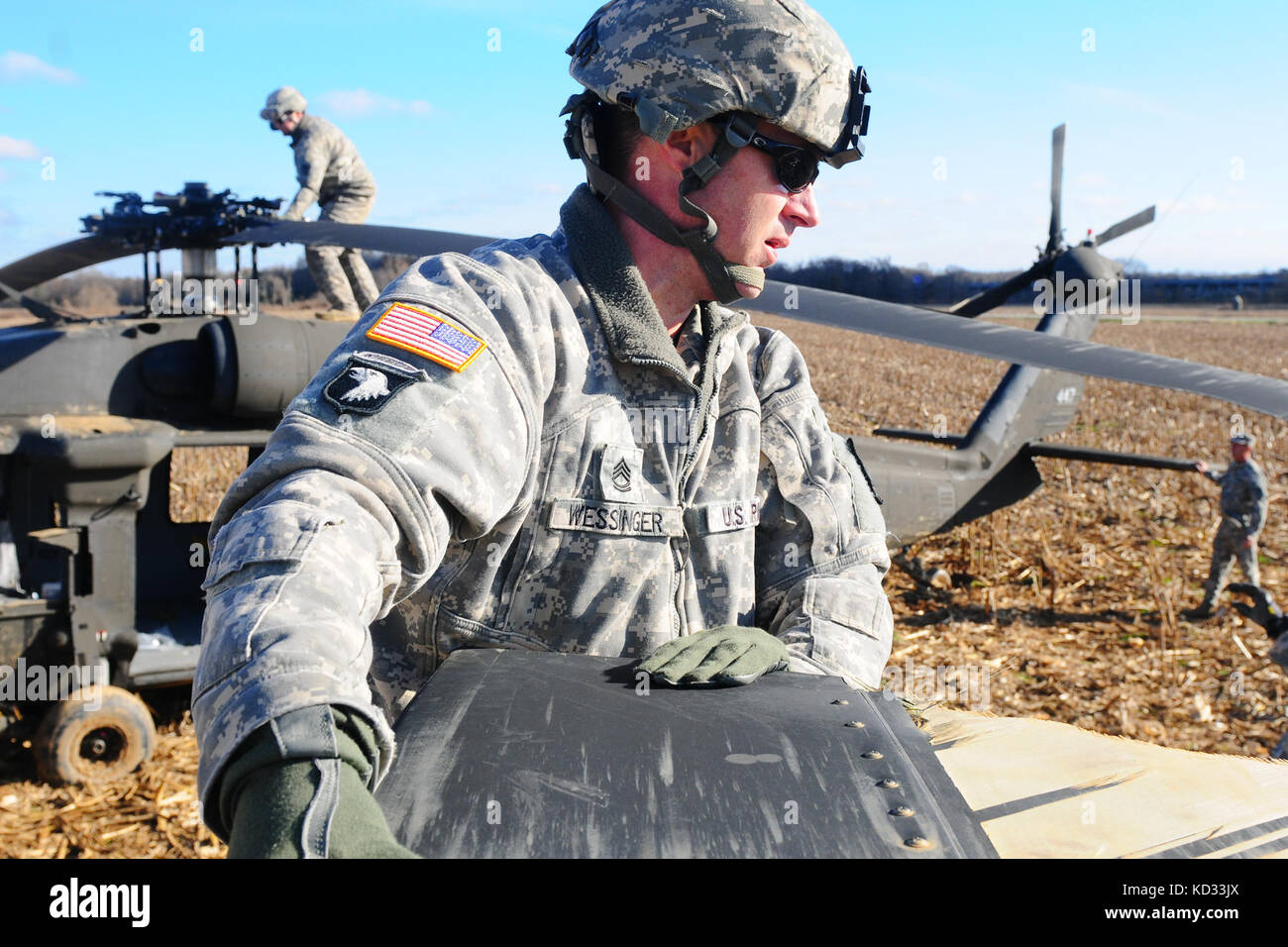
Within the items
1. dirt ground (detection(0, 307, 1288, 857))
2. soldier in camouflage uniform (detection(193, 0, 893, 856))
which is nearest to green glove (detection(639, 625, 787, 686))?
soldier in camouflage uniform (detection(193, 0, 893, 856))

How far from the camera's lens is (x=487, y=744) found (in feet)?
5.01

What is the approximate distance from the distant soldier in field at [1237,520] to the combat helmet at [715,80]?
8413 mm

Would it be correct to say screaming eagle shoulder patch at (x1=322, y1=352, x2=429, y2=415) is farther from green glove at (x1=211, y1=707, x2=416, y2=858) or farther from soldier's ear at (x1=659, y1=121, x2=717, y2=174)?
soldier's ear at (x1=659, y1=121, x2=717, y2=174)

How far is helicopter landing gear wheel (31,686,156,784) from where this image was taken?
5805 millimetres

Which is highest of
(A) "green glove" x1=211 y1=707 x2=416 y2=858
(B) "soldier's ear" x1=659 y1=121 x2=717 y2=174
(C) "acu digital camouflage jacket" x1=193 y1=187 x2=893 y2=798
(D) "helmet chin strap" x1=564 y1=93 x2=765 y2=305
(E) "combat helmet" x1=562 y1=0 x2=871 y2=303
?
(E) "combat helmet" x1=562 y1=0 x2=871 y2=303

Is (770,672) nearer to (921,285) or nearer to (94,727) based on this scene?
(94,727)

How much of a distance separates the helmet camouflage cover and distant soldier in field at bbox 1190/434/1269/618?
27.6 ft

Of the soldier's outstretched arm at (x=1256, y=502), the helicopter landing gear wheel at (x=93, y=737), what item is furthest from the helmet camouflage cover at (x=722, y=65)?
the soldier's outstretched arm at (x=1256, y=502)

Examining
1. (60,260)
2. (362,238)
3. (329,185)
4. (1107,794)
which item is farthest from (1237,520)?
(60,260)

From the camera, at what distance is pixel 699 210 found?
2221 millimetres

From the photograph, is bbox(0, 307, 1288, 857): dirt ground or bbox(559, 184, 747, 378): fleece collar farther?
bbox(0, 307, 1288, 857): dirt ground

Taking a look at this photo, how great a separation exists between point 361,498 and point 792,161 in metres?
1.18
